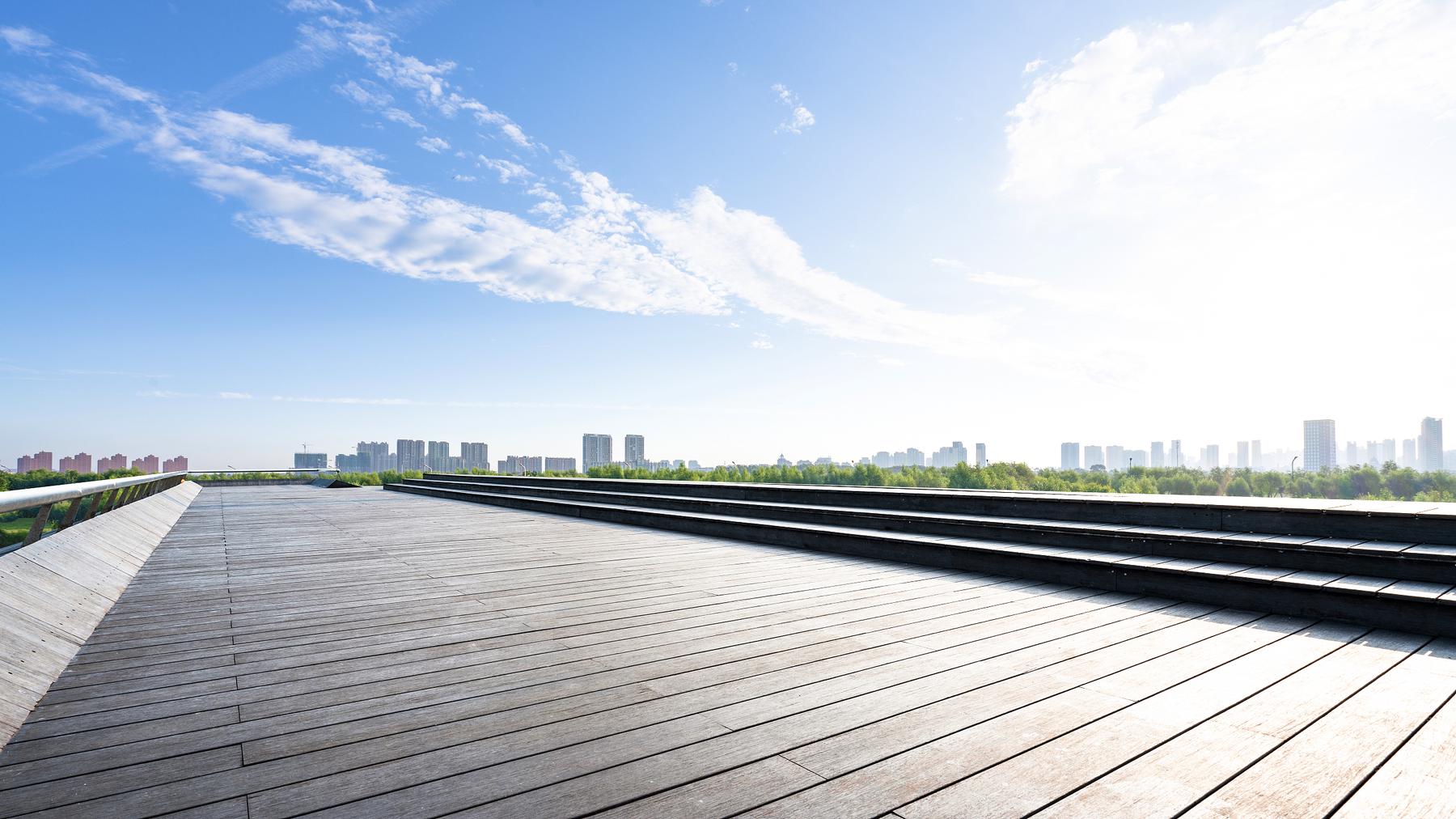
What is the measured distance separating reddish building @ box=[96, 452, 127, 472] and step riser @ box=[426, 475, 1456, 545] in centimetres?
3498

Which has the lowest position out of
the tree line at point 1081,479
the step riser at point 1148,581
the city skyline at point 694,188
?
the tree line at point 1081,479

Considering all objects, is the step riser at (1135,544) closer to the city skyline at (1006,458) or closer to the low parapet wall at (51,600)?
the low parapet wall at (51,600)

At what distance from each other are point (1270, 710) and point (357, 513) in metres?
10.4

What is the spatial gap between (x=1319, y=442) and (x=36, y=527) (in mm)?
103426

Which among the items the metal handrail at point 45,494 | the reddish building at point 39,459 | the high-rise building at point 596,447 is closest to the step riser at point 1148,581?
the metal handrail at point 45,494

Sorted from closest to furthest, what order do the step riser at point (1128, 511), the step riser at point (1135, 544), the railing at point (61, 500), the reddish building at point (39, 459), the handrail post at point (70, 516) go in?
the railing at point (61, 500)
the step riser at point (1135, 544)
the step riser at point (1128, 511)
the handrail post at point (70, 516)
the reddish building at point (39, 459)

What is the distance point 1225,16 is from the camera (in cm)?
733

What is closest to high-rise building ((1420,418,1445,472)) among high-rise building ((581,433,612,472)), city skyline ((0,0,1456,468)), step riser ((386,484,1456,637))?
city skyline ((0,0,1456,468))

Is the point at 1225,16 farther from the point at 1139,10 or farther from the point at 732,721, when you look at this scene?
the point at 732,721

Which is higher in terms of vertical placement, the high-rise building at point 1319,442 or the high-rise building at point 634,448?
the high-rise building at point 634,448

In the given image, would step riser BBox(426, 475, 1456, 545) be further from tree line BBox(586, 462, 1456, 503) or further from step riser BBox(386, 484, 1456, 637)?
tree line BBox(586, 462, 1456, 503)

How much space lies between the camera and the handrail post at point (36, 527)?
297 centimetres

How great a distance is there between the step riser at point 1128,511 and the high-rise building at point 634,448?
103 ft

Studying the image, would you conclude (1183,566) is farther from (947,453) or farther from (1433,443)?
(1433,443)
